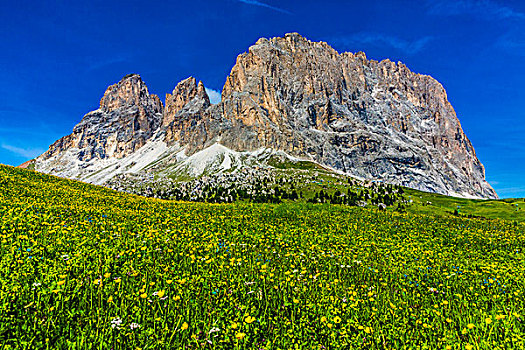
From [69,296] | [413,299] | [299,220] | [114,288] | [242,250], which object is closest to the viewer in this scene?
[69,296]

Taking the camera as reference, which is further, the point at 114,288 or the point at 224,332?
the point at 114,288

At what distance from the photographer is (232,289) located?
803cm

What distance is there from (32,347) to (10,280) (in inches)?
116

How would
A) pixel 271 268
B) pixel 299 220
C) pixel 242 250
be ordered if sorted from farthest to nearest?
pixel 299 220 → pixel 242 250 → pixel 271 268

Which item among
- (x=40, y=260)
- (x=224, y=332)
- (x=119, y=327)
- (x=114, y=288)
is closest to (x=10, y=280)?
(x=40, y=260)

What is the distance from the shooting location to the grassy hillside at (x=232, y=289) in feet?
19.2

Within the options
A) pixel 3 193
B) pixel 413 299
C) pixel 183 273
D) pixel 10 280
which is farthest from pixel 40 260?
pixel 3 193

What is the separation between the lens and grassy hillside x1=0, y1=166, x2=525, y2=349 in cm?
586

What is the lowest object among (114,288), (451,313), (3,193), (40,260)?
(451,313)

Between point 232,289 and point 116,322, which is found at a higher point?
point 232,289

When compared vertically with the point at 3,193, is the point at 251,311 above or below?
below

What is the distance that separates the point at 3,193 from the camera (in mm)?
18234

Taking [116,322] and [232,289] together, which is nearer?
[116,322]

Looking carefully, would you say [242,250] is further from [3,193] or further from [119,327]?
[3,193]
